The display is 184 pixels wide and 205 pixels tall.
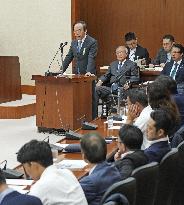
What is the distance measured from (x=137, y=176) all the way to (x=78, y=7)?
10248 millimetres

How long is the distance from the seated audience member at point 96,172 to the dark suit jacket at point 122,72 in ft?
20.7

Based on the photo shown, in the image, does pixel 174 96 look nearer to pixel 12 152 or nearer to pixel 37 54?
pixel 12 152

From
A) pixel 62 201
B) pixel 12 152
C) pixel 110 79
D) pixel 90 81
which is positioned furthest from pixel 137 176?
pixel 110 79

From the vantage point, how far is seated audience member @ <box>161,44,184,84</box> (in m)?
9.98

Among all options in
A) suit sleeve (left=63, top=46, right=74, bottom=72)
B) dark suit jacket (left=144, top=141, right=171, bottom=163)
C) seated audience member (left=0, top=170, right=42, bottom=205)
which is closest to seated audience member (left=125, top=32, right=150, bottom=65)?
suit sleeve (left=63, top=46, right=74, bottom=72)

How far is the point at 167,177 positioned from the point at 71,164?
2.55 feet

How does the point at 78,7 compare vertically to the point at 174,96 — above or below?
above

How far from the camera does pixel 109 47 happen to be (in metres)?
14.4

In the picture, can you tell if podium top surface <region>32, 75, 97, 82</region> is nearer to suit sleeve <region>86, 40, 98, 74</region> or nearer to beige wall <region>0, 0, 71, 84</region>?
suit sleeve <region>86, 40, 98, 74</region>

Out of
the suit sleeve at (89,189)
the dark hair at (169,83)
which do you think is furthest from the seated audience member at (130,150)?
the dark hair at (169,83)

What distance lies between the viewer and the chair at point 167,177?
4.50 m

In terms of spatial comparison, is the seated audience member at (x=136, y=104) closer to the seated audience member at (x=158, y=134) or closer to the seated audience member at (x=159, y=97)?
the seated audience member at (x=159, y=97)

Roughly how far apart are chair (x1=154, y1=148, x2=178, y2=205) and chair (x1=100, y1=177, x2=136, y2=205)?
0.94 metres

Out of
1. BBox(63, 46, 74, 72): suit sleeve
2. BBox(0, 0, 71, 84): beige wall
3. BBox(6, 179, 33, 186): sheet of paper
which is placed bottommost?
BBox(6, 179, 33, 186): sheet of paper
